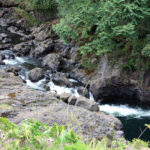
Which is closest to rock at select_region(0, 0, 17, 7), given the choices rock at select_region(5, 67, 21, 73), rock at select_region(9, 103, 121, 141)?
rock at select_region(5, 67, 21, 73)

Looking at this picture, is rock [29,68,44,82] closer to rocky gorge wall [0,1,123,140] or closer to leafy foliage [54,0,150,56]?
rocky gorge wall [0,1,123,140]

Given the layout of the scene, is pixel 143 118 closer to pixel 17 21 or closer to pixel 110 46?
pixel 110 46

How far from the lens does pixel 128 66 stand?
11992 millimetres

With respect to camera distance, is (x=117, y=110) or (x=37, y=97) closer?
(x=37, y=97)

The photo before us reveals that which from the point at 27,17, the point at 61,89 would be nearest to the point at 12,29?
the point at 27,17

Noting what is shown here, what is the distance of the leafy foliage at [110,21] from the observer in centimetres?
915

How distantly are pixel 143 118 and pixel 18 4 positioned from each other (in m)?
24.0

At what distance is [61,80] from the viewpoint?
14.1 m

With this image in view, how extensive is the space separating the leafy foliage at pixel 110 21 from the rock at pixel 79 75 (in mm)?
2400

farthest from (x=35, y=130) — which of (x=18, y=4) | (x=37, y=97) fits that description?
(x=18, y=4)

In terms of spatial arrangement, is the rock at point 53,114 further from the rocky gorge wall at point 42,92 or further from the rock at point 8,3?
the rock at point 8,3

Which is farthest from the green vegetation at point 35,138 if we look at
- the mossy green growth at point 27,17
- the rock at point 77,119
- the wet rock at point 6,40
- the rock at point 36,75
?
the mossy green growth at point 27,17

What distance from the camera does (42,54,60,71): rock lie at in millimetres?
15823

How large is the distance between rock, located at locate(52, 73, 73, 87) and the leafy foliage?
2.62m
